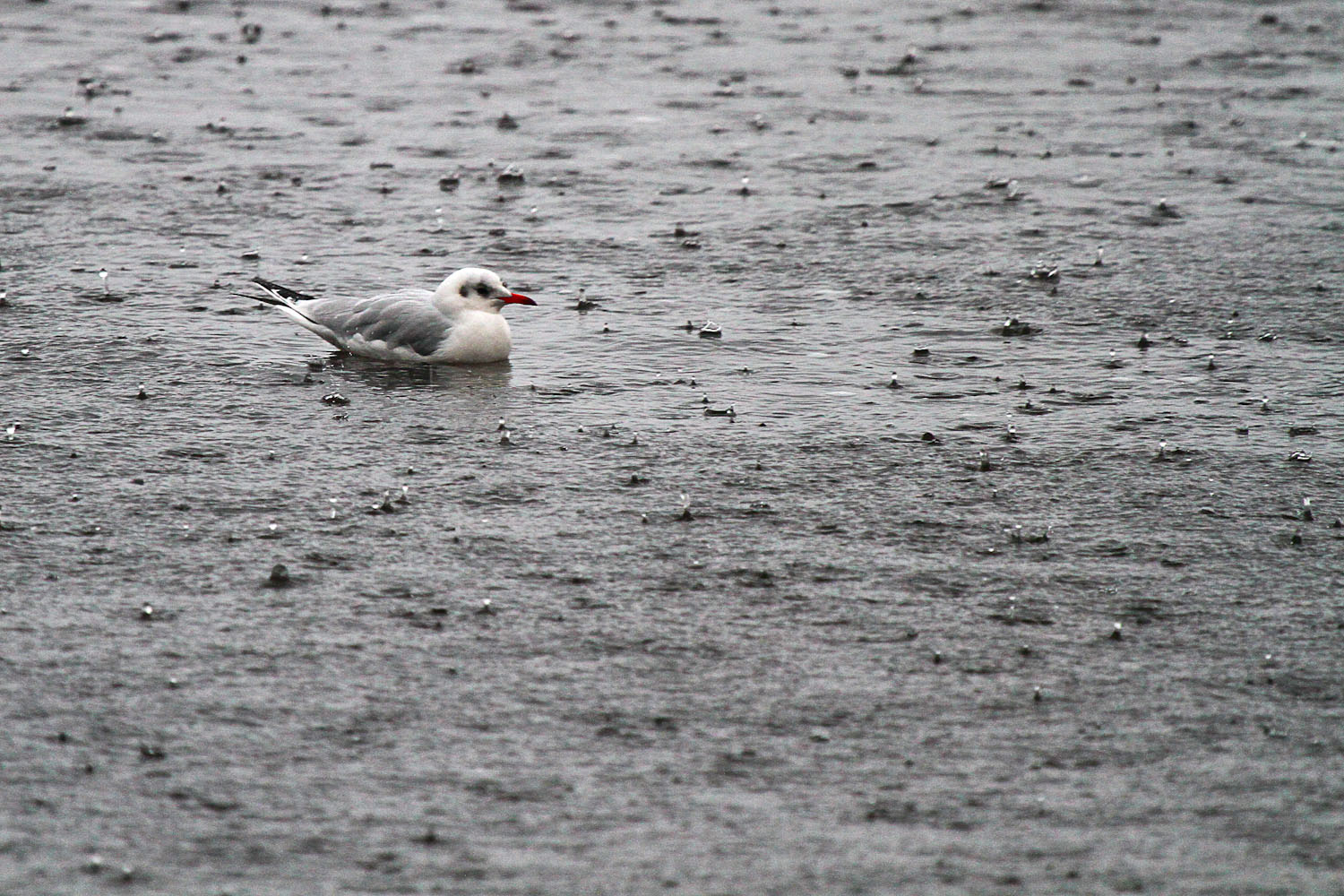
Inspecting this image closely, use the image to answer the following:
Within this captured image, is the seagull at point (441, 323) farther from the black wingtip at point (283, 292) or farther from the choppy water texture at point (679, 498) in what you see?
the black wingtip at point (283, 292)

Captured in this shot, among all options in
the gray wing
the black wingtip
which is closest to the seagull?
the gray wing

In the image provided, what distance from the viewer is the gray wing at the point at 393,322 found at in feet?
33.2

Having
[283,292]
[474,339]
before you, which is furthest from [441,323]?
[283,292]

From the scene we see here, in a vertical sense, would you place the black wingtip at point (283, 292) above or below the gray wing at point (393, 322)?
above

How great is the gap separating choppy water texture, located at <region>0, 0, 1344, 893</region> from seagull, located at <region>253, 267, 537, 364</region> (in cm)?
18

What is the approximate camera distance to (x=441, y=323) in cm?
1013

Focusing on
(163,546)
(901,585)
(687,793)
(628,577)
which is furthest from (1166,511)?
(163,546)

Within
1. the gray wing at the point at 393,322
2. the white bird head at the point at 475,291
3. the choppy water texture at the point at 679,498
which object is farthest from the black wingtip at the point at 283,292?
the white bird head at the point at 475,291

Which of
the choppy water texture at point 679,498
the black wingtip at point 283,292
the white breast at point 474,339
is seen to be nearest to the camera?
the choppy water texture at point 679,498

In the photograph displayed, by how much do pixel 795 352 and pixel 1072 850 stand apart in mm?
5375

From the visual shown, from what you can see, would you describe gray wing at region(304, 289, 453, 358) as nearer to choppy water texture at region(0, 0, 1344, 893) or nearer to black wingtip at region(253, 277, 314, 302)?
choppy water texture at region(0, 0, 1344, 893)

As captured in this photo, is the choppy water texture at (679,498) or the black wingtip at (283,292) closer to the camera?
the choppy water texture at (679,498)

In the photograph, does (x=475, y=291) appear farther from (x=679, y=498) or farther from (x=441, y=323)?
(x=679, y=498)

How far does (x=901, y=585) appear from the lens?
7.32 m
